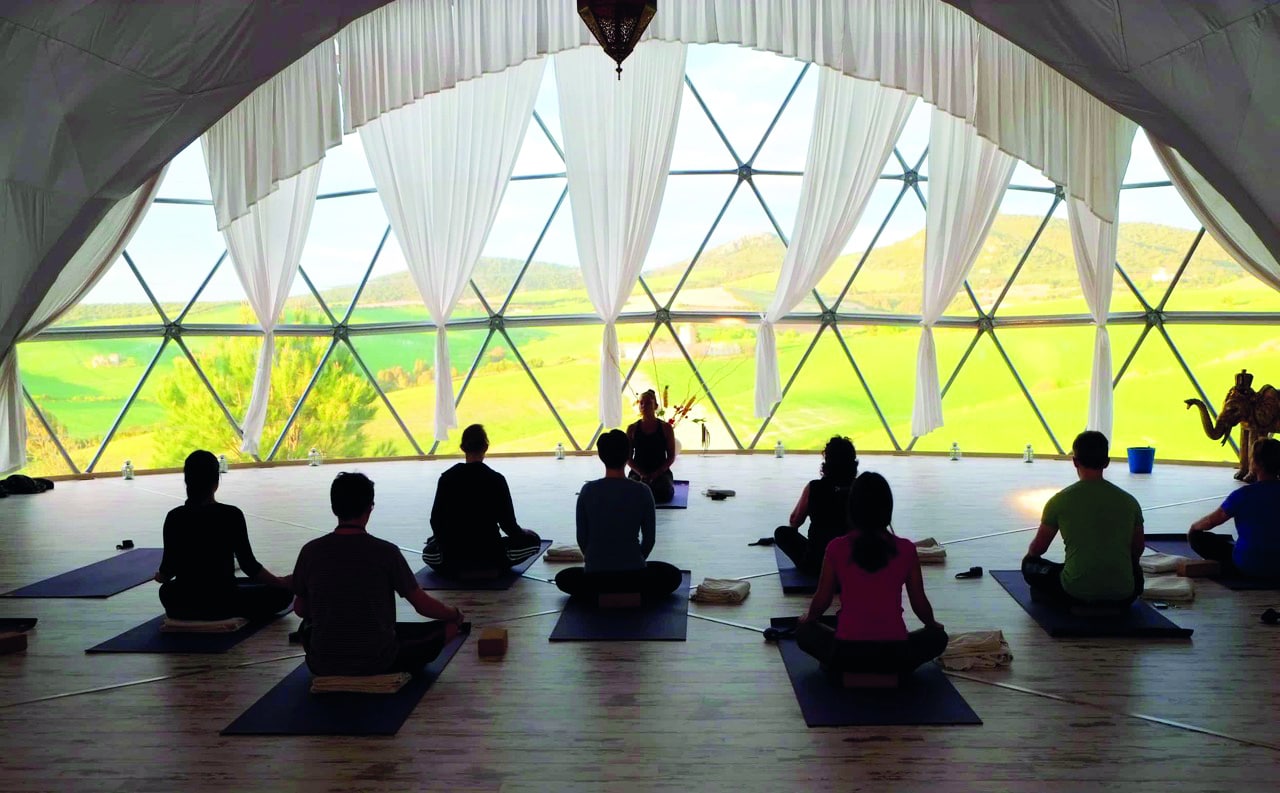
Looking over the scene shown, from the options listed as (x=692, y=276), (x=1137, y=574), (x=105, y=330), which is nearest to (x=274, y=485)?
(x=105, y=330)

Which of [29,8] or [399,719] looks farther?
[29,8]

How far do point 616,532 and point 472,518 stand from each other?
1.44 meters

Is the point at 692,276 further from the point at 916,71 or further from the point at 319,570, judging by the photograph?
the point at 319,570

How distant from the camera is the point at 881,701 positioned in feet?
16.4

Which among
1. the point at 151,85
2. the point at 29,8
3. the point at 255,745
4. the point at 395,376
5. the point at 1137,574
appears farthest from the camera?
the point at 395,376

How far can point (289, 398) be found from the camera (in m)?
31.8

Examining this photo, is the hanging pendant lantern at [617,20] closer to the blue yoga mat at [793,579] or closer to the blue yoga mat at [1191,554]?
the blue yoga mat at [793,579]

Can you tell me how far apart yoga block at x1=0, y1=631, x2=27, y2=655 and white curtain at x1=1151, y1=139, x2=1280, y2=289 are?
1121 cm

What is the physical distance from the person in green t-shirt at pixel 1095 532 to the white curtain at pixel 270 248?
11.9m

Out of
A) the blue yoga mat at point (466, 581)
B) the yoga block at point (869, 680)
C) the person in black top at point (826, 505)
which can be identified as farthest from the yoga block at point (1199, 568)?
the blue yoga mat at point (466, 581)

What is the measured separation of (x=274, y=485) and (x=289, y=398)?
19.1 metres

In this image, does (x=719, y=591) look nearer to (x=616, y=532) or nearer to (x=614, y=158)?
(x=616, y=532)

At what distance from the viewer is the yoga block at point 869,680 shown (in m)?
5.16

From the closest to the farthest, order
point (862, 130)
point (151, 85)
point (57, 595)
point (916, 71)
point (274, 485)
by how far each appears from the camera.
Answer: point (57, 595), point (151, 85), point (916, 71), point (274, 485), point (862, 130)
